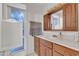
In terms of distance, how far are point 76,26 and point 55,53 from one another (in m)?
0.43

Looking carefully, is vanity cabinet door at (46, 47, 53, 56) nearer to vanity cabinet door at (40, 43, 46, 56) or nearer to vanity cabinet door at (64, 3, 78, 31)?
vanity cabinet door at (40, 43, 46, 56)

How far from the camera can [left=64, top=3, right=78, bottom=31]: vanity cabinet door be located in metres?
1.75

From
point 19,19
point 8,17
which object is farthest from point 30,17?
point 8,17

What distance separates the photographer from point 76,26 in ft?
5.72

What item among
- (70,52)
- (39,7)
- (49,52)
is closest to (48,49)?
(49,52)

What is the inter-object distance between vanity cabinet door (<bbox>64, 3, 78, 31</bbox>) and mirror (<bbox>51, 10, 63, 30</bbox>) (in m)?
0.06

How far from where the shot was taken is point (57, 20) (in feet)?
6.09

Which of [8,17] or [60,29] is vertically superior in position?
[8,17]

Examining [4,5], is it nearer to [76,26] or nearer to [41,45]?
[41,45]

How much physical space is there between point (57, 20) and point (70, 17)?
0.18 m

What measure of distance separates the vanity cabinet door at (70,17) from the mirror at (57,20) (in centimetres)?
6

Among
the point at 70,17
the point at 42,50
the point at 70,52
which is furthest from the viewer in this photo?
the point at 42,50

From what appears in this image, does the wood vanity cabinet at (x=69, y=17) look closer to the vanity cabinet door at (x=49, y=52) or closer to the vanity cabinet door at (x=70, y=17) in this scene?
the vanity cabinet door at (x=70, y=17)

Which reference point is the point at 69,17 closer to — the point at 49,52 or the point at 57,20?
the point at 57,20
